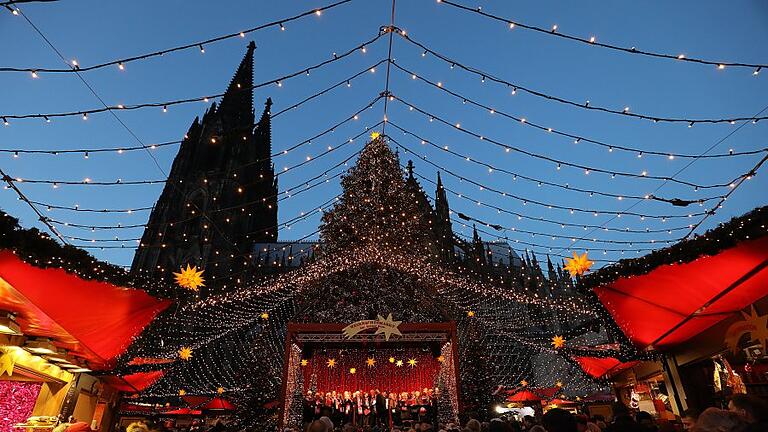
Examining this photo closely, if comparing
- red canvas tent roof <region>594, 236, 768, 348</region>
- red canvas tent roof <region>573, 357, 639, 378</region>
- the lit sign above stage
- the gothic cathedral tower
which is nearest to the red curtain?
the lit sign above stage

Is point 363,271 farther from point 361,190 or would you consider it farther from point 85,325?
point 85,325

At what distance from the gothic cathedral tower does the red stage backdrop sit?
33.0 ft

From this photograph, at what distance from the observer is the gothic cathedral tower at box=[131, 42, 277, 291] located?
25.3 meters

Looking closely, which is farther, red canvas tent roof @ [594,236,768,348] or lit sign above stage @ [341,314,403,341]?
lit sign above stage @ [341,314,403,341]

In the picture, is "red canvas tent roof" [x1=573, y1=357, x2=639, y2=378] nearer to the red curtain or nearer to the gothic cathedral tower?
the red curtain

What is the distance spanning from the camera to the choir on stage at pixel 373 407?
11492 mm

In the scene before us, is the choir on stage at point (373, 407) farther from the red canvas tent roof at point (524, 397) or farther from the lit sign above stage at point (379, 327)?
the red canvas tent roof at point (524, 397)

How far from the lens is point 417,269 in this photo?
1138 cm

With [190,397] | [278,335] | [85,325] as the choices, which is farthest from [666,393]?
[190,397]

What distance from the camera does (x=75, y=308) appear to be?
473cm

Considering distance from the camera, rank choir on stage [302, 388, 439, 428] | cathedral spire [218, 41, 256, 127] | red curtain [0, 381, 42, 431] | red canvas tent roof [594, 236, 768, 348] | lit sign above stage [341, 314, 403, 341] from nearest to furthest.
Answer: red canvas tent roof [594, 236, 768, 348] < red curtain [0, 381, 42, 431] < lit sign above stage [341, 314, 403, 341] < choir on stage [302, 388, 439, 428] < cathedral spire [218, 41, 256, 127]

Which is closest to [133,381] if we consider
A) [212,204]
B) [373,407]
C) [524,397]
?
[373,407]

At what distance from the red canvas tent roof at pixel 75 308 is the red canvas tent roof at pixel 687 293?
691cm

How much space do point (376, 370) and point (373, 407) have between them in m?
1.14
